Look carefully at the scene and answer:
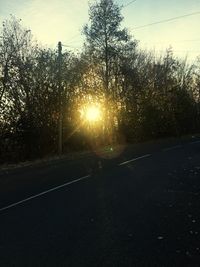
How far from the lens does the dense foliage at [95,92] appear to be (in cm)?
2317

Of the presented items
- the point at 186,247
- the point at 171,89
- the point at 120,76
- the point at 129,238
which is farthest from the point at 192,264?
the point at 171,89

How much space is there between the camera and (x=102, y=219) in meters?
8.88

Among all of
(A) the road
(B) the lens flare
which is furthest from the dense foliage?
(A) the road

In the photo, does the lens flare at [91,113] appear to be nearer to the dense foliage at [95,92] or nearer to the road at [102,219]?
the dense foliage at [95,92]

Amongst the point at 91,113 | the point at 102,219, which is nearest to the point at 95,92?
the point at 91,113

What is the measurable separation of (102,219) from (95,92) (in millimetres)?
22601

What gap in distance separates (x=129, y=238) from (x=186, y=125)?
3702 centimetres

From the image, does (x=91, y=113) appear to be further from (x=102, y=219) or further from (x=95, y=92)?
(x=102, y=219)

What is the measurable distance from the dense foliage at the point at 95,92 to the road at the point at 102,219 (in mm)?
8275

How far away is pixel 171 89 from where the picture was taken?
4147cm

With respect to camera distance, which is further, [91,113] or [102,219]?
[91,113]

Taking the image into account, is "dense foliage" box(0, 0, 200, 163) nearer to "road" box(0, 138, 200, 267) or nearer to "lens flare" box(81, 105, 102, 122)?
"lens flare" box(81, 105, 102, 122)

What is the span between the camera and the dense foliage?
23172mm

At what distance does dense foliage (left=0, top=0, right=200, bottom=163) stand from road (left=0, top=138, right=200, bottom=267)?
27.1 feet
